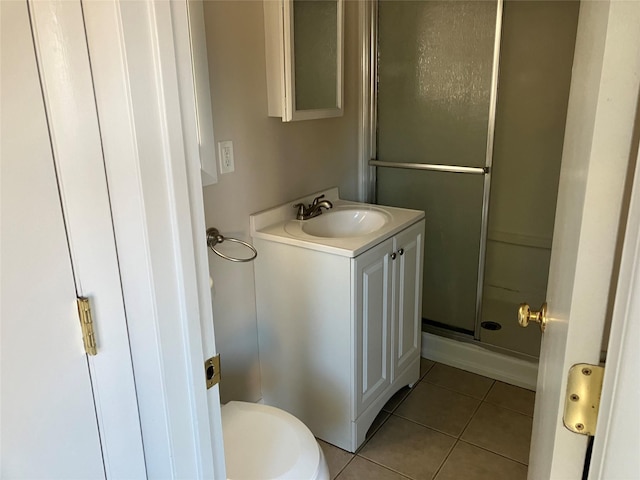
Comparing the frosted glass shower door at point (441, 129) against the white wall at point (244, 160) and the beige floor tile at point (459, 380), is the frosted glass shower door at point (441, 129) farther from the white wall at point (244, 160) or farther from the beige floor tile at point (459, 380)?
the white wall at point (244, 160)

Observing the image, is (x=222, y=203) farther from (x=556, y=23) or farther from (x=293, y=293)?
(x=556, y=23)

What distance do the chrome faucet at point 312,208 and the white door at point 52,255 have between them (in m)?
1.36

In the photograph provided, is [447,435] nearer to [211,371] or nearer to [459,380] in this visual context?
[459,380]

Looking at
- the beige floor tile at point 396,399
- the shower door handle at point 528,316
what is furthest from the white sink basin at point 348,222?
the shower door handle at point 528,316

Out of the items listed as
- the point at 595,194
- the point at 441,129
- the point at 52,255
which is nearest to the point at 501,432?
the point at 441,129

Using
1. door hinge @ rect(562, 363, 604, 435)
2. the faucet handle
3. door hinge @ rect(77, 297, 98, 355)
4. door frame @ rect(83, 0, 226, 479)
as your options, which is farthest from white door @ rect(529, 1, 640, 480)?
the faucet handle

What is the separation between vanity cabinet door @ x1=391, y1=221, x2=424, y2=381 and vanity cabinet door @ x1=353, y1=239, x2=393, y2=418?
62 mm

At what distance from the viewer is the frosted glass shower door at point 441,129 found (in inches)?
91.5

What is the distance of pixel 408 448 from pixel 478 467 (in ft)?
0.88

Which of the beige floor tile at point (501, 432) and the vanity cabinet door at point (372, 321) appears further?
the beige floor tile at point (501, 432)

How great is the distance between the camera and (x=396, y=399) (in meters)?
2.37

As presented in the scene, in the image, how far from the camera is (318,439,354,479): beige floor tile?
6.38 feet

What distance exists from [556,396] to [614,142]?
0.36 metres

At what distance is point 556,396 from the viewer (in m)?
0.71
